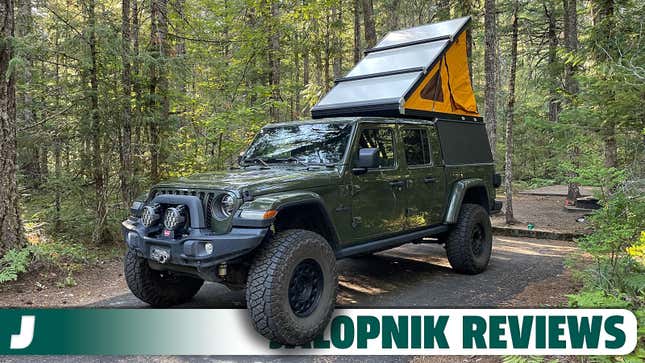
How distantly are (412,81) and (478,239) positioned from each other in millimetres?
2570

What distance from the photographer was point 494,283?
5656 mm

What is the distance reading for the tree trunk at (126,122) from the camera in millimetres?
7660

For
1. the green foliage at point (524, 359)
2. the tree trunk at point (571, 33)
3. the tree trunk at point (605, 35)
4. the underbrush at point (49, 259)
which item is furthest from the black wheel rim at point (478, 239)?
the tree trunk at point (571, 33)

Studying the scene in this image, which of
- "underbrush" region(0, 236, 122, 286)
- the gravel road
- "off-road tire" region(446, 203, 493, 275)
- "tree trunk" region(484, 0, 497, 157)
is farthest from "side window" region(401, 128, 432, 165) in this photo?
"tree trunk" region(484, 0, 497, 157)

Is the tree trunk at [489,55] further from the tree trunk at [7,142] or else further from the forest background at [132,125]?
the tree trunk at [7,142]

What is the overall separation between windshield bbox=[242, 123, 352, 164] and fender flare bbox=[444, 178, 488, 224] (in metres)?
2.08

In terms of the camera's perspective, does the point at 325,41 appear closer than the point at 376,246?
No

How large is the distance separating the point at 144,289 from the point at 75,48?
4.80 m

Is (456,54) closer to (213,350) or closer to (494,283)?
(494,283)

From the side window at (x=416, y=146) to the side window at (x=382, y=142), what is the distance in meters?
0.27

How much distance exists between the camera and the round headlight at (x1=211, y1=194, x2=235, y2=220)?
364 centimetres

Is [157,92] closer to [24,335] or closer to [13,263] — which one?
[13,263]

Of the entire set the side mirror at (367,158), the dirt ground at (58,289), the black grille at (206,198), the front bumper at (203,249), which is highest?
the side mirror at (367,158)

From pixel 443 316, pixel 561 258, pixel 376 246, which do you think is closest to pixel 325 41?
pixel 561 258
